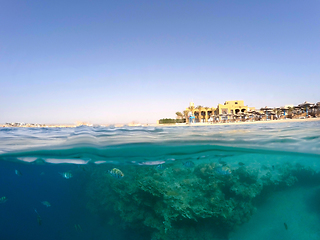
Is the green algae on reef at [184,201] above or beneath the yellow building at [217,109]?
beneath

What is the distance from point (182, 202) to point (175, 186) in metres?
1.28

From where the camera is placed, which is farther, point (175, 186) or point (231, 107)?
point (231, 107)

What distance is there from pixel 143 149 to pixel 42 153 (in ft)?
19.0

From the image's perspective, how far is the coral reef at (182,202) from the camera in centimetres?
782

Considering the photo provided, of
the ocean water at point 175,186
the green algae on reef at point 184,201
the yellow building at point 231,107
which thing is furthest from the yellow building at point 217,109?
the green algae on reef at point 184,201

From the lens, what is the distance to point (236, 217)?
8.22m

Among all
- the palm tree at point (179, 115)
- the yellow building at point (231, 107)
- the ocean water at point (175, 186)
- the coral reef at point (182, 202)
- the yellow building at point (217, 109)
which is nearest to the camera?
the coral reef at point (182, 202)

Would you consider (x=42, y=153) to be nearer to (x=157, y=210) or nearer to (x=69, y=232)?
(x=69, y=232)

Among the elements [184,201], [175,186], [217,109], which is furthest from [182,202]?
[217,109]

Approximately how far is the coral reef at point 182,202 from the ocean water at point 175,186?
0.04m

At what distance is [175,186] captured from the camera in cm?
957

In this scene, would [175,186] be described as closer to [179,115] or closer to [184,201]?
[184,201]

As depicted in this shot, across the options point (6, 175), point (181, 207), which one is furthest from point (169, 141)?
point (6, 175)

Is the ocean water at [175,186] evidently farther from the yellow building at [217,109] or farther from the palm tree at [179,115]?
the palm tree at [179,115]
